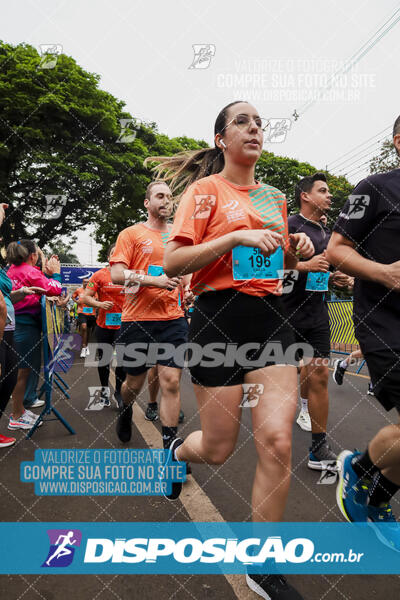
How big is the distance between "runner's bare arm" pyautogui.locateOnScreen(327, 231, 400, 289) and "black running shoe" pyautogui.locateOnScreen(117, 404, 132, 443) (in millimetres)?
2404

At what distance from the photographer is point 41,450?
369 centimetres

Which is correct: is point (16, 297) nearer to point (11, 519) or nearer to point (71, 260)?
point (11, 519)

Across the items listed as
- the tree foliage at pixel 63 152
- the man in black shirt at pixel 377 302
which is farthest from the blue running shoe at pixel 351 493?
the tree foliage at pixel 63 152

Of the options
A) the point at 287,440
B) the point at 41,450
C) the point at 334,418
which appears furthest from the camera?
the point at 334,418

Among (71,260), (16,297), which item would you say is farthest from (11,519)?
(71,260)

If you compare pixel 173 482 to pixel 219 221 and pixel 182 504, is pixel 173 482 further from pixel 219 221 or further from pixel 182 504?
pixel 219 221

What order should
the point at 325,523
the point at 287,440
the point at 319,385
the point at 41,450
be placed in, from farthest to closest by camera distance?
the point at 41,450
the point at 319,385
the point at 325,523
the point at 287,440

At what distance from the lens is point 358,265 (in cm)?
193

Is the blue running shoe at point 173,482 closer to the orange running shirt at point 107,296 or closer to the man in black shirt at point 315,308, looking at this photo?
the man in black shirt at point 315,308

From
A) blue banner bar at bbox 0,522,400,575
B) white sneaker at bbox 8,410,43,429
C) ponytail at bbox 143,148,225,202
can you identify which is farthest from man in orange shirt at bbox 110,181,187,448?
white sneaker at bbox 8,410,43,429

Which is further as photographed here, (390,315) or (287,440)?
(390,315)

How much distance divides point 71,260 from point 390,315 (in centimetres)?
9783

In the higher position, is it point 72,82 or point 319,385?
point 72,82

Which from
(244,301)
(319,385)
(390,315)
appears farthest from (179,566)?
(319,385)
